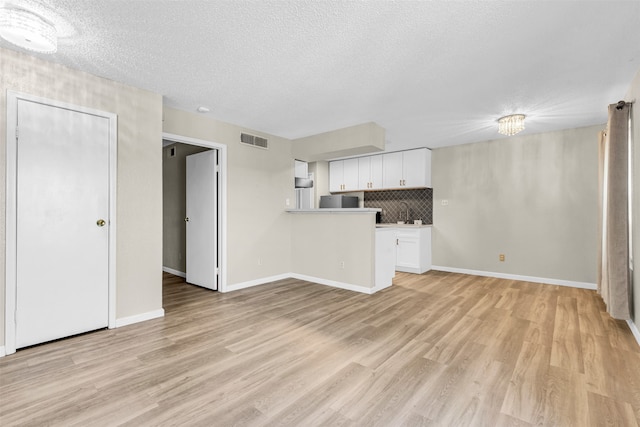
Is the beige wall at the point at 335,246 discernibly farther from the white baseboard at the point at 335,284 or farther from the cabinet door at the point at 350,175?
the cabinet door at the point at 350,175

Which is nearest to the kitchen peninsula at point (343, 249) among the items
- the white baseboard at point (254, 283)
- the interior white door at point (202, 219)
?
the white baseboard at point (254, 283)

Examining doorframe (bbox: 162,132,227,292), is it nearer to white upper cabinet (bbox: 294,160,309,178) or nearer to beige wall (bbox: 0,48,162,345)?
beige wall (bbox: 0,48,162,345)

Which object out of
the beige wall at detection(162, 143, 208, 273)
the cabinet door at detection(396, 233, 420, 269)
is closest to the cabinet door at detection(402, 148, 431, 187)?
the cabinet door at detection(396, 233, 420, 269)

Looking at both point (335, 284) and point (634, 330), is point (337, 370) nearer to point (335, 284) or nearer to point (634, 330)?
point (335, 284)

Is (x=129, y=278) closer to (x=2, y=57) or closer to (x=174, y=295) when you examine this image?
(x=174, y=295)

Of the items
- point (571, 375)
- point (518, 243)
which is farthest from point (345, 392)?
point (518, 243)

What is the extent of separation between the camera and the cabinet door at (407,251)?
5.40m

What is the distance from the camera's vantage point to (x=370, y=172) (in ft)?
20.7

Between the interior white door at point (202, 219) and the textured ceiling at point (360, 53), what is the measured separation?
3.19 ft

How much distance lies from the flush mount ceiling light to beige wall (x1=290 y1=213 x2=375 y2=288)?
3.49 meters

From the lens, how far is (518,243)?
4922 mm

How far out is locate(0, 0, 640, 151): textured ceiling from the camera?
6.12ft

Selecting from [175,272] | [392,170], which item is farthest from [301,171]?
[175,272]

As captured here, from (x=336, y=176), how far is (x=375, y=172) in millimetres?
1021
